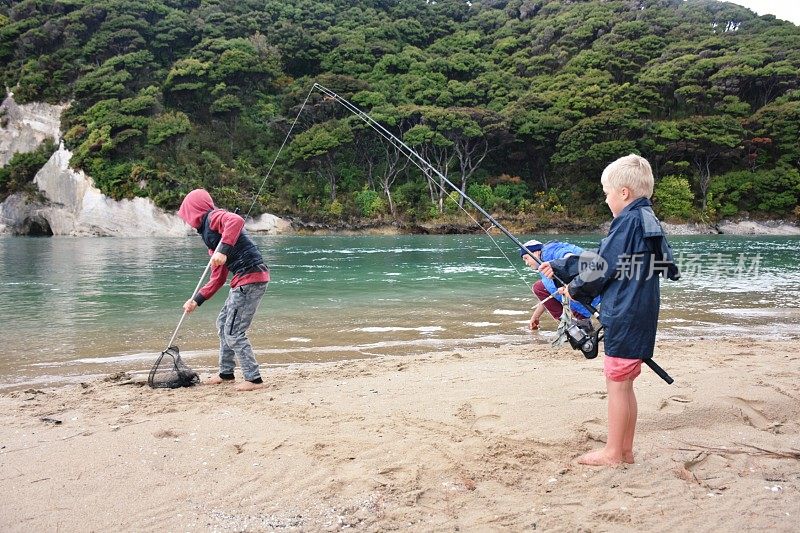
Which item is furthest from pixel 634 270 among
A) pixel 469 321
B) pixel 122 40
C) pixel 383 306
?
pixel 122 40

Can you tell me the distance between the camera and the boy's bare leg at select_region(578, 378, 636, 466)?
10.3 feet

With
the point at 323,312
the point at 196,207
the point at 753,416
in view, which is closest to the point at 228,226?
the point at 196,207

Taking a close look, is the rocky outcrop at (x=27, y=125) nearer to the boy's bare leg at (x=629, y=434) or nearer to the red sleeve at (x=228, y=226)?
the red sleeve at (x=228, y=226)

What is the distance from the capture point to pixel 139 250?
2705 cm

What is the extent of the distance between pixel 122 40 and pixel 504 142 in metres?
35.2

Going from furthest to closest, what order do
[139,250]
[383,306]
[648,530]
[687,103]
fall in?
1. [687,103]
2. [139,250]
3. [383,306]
4. [648,530]

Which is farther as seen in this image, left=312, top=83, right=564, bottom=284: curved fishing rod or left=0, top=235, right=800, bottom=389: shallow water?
left=0, top=235, right=800, bottom=389: shallow water

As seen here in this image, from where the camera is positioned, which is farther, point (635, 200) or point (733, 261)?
point (733, 261)

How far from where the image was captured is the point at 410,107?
44750 mm

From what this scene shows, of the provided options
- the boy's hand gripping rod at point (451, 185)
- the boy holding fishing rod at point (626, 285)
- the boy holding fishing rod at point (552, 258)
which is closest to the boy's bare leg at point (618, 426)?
the boy holding fishing rod at point (626, 285)

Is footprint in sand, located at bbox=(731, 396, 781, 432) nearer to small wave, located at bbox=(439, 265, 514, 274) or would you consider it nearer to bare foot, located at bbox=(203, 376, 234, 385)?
bare foot, located at bbox=(203, 376, 234, 385)

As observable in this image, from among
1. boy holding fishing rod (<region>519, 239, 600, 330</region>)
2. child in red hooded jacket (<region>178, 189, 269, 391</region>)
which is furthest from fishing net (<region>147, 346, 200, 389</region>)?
boy holding fishing rod (<region>519, 239, 600, 330</region>)

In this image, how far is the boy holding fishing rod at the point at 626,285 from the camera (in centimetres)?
299

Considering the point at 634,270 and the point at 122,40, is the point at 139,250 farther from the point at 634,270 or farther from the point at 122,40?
the point at 122,40
